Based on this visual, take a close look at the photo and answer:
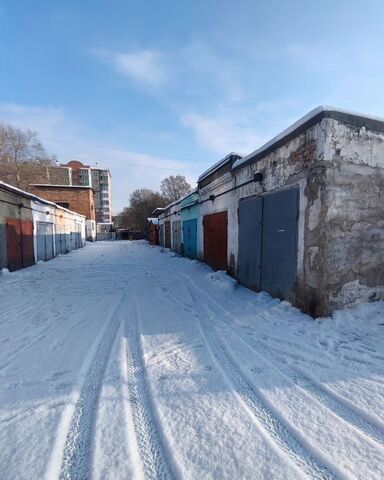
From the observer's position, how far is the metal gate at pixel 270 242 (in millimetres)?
4816

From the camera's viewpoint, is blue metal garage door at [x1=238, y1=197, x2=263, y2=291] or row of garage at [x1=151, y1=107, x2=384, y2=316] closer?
row of garage at [x1=151, y1=107, x2=384, y2=316]

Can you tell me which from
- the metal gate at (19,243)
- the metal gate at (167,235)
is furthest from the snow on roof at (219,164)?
the metal gate at (167,235)

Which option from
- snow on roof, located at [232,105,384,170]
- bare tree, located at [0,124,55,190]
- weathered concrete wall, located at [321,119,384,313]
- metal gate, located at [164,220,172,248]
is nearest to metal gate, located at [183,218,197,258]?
metal gate, located at [164,220,172,248]

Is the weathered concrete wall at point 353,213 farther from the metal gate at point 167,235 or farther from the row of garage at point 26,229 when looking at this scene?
the metal gate at point 167,235

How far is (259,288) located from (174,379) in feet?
12.6

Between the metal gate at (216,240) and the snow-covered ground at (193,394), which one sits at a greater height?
the metal gate at (216,240)

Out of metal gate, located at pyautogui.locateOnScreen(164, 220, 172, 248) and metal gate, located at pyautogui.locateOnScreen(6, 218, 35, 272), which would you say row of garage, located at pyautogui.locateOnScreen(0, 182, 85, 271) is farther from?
metal gate, located at pyautogui.locateOnScreen(164, 220, 172, 248)

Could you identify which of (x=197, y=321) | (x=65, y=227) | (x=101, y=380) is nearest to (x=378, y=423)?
(x=101, y=380)

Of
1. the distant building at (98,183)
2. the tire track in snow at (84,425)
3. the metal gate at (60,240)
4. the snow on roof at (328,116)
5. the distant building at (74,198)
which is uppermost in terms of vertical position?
the distant building at (98,183)

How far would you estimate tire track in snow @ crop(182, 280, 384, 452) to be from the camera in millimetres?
1982

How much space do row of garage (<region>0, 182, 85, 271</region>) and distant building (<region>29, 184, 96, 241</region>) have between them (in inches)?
749

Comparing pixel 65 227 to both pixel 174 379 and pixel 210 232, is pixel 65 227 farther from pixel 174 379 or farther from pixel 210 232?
pixel 174 379

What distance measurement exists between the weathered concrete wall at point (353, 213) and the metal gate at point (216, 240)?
177 inches

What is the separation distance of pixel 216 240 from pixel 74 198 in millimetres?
32457
